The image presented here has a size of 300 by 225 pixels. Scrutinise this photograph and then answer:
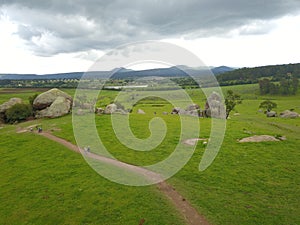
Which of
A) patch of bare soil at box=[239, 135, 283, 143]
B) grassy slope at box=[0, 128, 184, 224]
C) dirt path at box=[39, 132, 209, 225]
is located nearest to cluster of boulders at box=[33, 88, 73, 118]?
grassy slope at box=[0, 128, 184, 224]

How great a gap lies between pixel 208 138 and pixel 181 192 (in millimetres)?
18436

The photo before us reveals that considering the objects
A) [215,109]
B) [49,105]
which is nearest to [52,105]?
[49,105]

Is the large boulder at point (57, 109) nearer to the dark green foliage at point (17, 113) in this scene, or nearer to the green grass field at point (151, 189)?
the dark green foliage at point (17, 113)

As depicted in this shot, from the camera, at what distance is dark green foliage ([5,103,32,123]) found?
60094 mm

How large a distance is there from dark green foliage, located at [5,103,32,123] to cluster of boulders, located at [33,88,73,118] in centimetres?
227

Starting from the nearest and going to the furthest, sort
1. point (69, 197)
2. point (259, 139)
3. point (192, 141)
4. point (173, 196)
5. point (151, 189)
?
point (173, 196) < point (69, 197) < point (151, 189) < point (259, 139) < point (192, 141)

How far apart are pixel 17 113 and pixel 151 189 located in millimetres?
50703

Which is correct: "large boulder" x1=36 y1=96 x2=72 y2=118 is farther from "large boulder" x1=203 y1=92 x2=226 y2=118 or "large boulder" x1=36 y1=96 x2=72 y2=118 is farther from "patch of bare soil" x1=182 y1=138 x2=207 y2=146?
"large boulder" x1=203 y1=92 x2=226 y2=118

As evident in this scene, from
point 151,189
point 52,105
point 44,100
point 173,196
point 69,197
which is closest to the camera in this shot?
point 173,196

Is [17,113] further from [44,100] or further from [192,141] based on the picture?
[192,141]

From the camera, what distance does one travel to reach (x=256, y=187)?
23.2 metres

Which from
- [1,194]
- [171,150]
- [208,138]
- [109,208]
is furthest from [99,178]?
[208,138]

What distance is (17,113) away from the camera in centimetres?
6053

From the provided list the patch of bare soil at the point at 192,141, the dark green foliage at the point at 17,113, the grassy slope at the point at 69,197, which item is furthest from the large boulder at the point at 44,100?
the patch of bare soil at the point at 192,141
